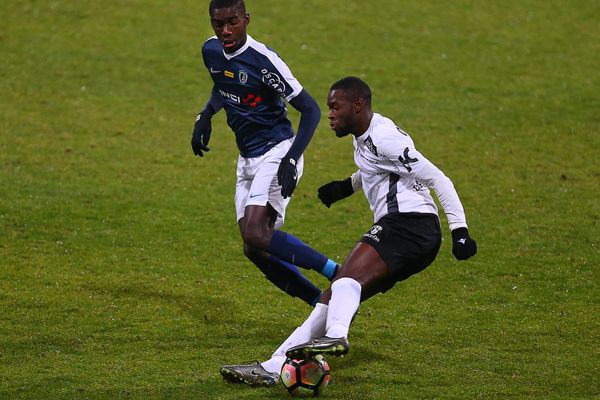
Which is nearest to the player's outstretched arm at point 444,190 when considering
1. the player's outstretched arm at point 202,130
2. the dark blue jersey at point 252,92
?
the dark blue jersey at point 252,92

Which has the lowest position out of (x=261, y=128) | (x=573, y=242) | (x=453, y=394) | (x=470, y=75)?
(x=453, y=394)

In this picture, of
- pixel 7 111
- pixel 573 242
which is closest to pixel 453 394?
pixel 573 242

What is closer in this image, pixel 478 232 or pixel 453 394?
pixel 453 394

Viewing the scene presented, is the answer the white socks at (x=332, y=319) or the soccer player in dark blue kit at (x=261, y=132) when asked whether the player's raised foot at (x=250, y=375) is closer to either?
the white socks at (x=332, y=319)

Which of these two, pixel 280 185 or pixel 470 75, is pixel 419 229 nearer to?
pixel 280 185

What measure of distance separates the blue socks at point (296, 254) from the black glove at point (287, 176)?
62cm

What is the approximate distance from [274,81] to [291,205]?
4.13m

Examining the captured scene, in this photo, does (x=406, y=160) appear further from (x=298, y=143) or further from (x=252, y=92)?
(x=252, y=92)

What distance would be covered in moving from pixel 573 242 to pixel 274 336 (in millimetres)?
3907

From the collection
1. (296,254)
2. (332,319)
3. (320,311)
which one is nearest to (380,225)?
(320,311)

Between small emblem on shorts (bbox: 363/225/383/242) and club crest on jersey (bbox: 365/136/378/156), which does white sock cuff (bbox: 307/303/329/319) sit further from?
club crest on jersey (bbox: 365/136/378/156)

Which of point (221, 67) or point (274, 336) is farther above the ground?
point (221, 67)

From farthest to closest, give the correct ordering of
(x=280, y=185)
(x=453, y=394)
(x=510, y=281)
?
(x=510, y=281) < (x=280, y=185) < (x=453, y=394)

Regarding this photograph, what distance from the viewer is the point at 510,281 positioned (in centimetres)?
939
